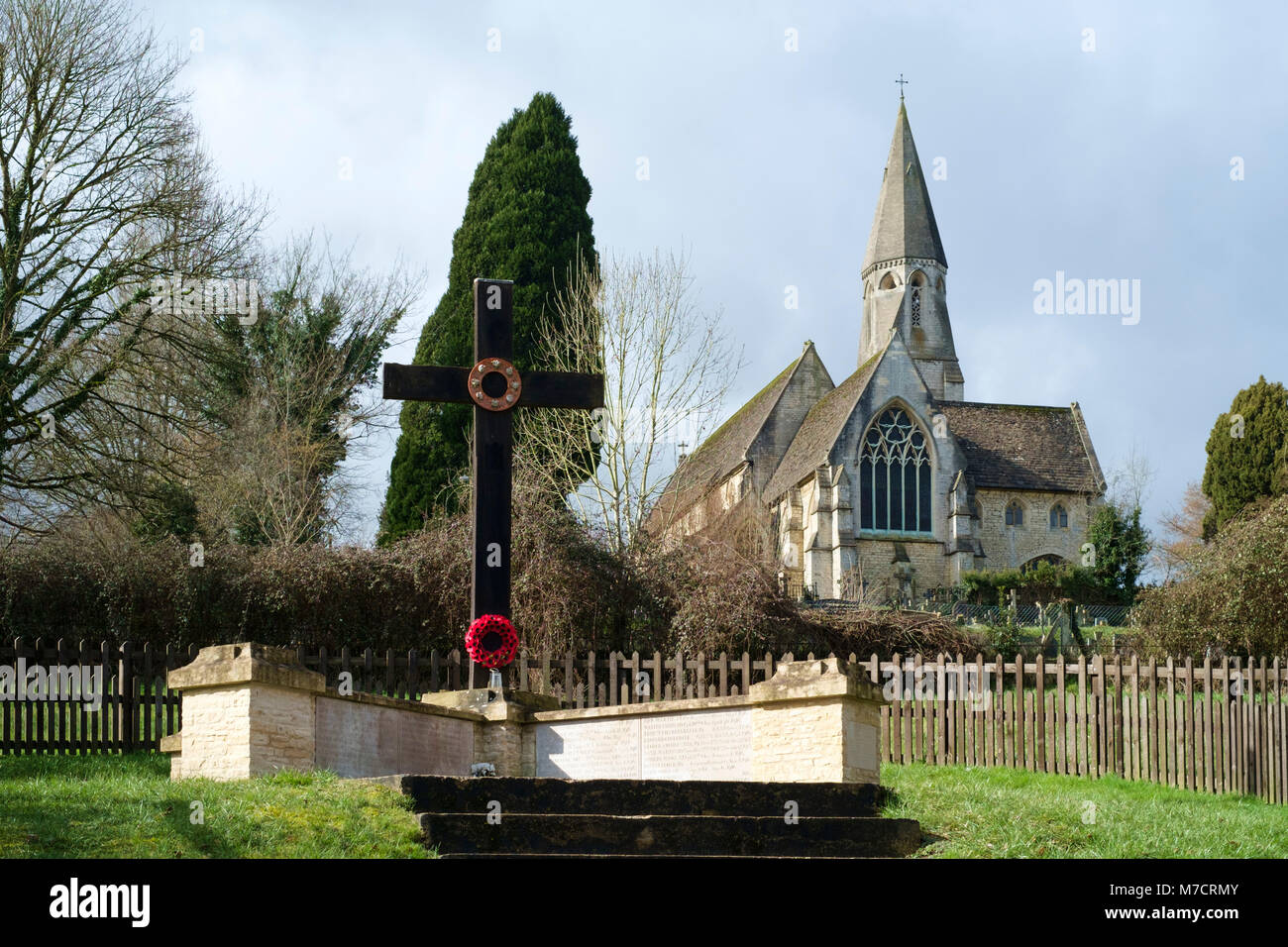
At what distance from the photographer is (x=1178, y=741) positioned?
568 inches

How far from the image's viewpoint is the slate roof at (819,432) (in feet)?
145

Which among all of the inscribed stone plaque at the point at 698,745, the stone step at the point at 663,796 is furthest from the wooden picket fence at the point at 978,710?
the stone step at the point at 663,796

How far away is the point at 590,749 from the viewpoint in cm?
1184

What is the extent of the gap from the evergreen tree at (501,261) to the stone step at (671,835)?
791 inches

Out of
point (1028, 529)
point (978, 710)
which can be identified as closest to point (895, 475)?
point (1028, 529)

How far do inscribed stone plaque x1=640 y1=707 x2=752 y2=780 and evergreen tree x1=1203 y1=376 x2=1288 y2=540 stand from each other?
30498 millimetres

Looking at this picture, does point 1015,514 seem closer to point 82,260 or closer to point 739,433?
point 739,433

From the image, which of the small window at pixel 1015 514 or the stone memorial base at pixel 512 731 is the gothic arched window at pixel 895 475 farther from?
the stone memorial base at pixel 512 731

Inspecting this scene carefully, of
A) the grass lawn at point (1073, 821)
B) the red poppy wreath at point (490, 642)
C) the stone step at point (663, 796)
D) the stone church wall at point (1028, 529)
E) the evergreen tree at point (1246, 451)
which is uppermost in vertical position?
the evergreen tree at point (1246, 451)
